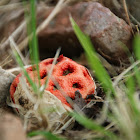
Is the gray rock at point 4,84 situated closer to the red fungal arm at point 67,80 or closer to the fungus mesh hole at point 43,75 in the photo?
the red fungal arm at point 67,80

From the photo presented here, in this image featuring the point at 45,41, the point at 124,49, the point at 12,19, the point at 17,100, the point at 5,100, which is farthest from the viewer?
the point at 12,19

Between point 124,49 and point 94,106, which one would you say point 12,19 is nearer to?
point 124,49

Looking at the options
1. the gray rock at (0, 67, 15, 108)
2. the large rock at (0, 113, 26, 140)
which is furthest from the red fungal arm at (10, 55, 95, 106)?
the large rock at (0, 113, 26, 140)

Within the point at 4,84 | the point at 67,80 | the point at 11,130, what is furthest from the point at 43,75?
the point at 11,130

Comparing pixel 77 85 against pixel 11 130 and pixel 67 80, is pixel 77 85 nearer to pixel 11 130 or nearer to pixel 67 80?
pixel 67 80

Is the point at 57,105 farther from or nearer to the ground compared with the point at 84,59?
farther from the ground

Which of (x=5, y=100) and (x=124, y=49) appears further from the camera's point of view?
(x=124, y=49)

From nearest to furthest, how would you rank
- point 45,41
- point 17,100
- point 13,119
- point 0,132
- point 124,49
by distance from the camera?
point 0,132
point 13,119
point 17,100
point 124,49
point 45,41

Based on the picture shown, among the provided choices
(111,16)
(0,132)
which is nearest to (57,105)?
(0,132)
